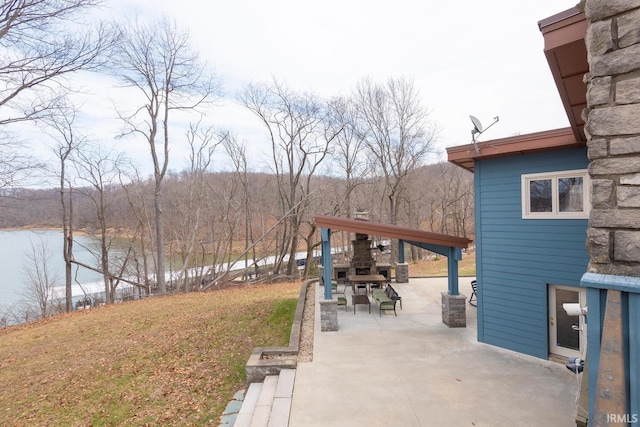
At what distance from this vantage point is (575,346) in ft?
18.3

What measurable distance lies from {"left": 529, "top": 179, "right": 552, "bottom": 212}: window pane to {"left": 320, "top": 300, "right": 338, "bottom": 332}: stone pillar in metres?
4.61

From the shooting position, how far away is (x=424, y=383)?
5.09m

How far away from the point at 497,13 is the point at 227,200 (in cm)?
1651

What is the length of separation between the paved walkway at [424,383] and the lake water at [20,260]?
54.0 feet

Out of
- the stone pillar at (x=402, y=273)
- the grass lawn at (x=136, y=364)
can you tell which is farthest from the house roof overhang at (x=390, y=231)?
the stone pillar at (x=402, y=273)

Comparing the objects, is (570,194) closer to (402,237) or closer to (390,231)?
(402,237)

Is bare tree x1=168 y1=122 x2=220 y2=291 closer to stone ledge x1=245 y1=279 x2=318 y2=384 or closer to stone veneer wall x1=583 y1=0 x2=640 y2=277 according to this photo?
stone ledge x1=245 y1=279 x2=318 y2=384

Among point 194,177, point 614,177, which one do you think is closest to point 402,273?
point 614,177

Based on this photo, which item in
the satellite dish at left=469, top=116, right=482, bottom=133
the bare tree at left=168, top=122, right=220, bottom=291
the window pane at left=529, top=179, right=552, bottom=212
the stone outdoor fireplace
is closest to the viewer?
the window pane at left=529, top=179, right=552, bottom=212

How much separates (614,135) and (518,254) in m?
4.75

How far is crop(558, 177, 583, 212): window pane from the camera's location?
539 cm

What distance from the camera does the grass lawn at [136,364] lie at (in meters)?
5.18

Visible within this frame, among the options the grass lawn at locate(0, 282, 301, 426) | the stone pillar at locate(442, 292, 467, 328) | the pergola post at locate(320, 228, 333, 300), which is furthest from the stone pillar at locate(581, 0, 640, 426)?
the stone pillar at locate(442, 292, 467, 328)

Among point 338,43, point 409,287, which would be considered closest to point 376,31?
point 338,43
